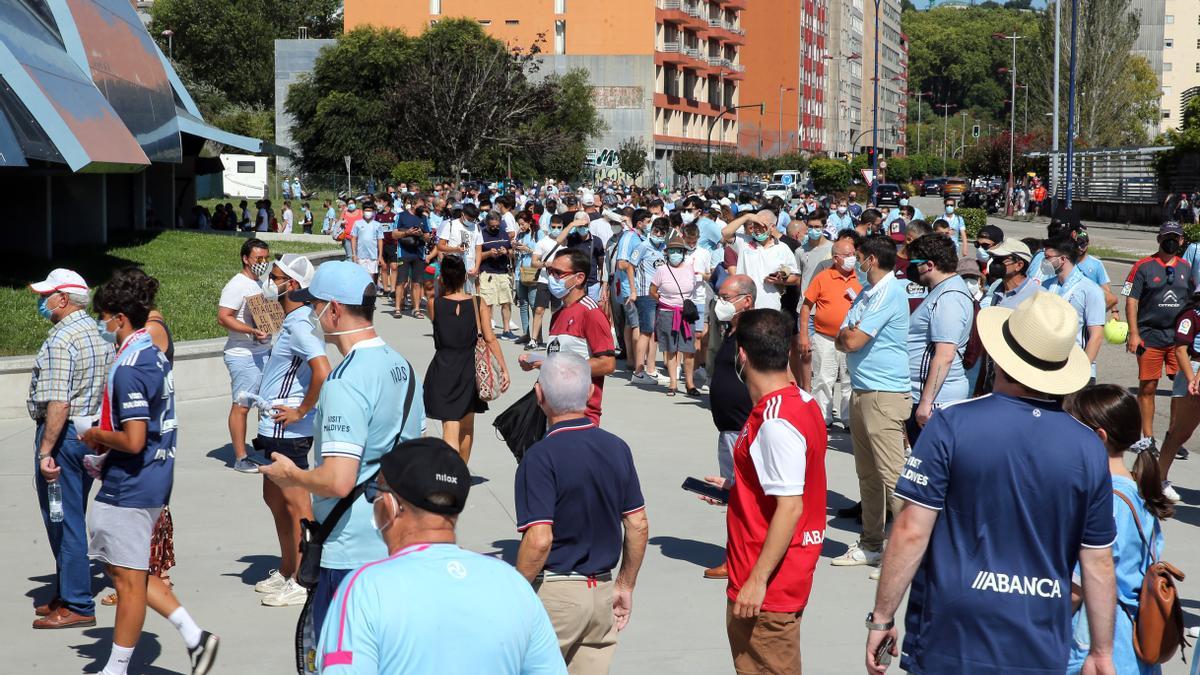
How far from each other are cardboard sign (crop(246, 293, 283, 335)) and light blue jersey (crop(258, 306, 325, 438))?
196cm

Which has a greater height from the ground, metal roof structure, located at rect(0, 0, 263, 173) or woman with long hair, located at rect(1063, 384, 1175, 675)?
metal roof structure, located at rect(0, 0, 263, 173)

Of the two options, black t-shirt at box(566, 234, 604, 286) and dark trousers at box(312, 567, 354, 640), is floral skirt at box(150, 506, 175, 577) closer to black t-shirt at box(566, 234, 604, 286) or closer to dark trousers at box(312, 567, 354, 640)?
dark trousers at box(312, 567, 354, 640)

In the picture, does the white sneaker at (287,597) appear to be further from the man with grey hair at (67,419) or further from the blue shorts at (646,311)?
the blue shorts at (646,311)

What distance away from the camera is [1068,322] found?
3893 millimetres

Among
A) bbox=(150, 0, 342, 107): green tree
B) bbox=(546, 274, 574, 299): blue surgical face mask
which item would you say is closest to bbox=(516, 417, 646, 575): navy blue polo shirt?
bbox=(546, 274, 574, 299): blue surgical face mask

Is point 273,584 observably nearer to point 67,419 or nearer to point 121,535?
point 67,419

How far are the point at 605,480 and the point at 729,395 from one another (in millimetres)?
3750

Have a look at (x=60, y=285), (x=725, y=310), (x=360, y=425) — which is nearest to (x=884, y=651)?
(x=360, y=425)

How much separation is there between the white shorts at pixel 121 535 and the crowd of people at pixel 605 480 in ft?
0.04

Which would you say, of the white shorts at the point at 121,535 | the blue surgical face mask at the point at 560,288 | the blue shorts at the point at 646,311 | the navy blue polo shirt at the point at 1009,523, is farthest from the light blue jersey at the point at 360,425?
the blue shorts at the point at 646,311

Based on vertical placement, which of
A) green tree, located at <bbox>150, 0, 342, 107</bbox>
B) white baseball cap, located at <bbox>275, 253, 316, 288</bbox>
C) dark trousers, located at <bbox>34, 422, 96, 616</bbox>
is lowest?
dark trousers, located at <bbox>34, 422, 96, 616</bbox>

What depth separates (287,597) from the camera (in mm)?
7188

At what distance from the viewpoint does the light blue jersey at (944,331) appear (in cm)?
754

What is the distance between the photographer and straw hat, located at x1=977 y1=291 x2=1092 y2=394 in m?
3.78
